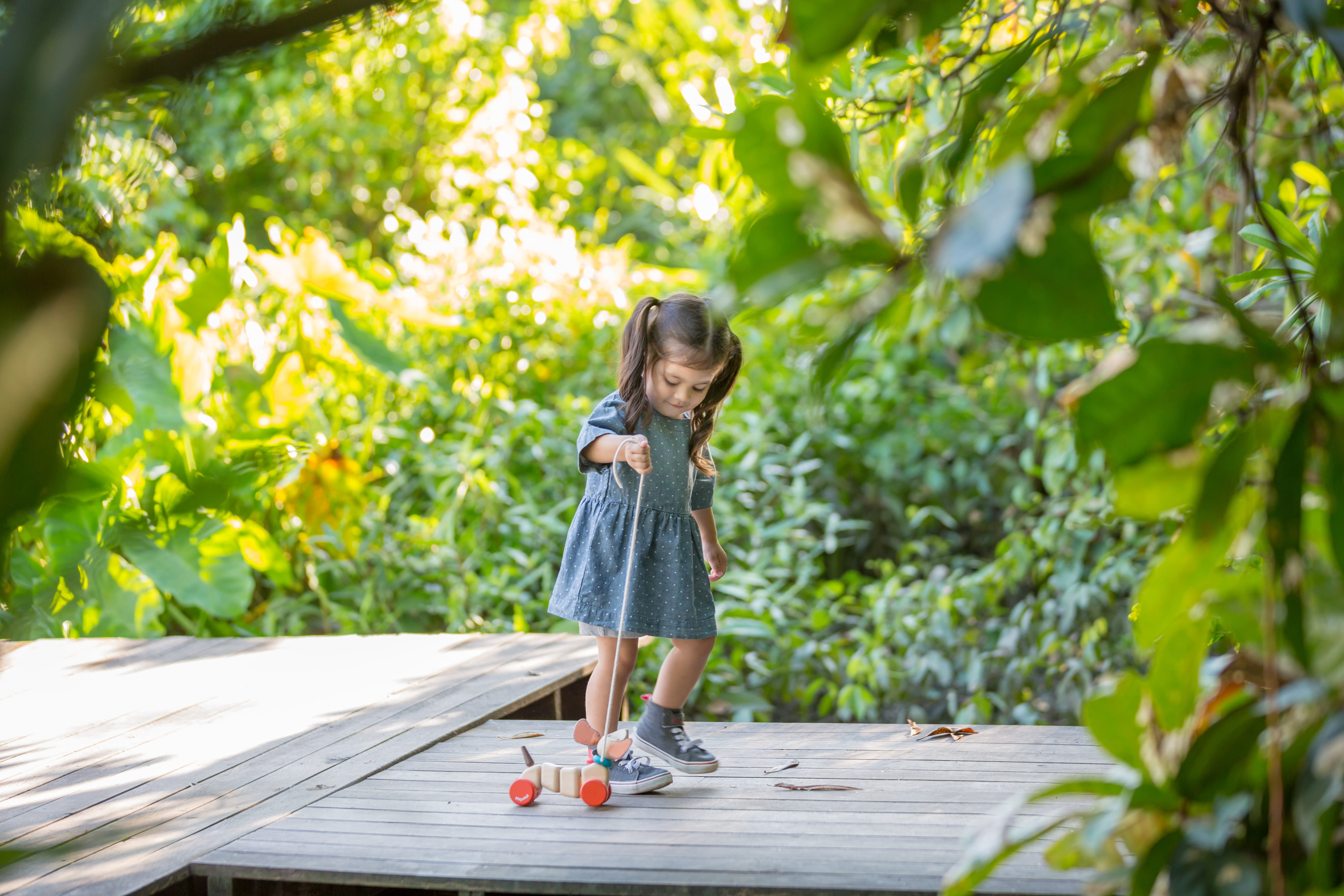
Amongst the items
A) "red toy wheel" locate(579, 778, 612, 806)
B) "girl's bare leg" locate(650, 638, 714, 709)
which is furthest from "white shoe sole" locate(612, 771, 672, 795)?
"girl's bare leg" locate(650, 638, 714, 709)

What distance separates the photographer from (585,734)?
7.33ft

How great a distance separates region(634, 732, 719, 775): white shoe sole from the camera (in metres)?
2.23

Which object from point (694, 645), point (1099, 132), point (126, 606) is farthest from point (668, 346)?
point (126, 606)

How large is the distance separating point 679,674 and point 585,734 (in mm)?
251

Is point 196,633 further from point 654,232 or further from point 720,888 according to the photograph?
point 654,232

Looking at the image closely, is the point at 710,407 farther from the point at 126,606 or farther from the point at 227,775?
the point at 126,606

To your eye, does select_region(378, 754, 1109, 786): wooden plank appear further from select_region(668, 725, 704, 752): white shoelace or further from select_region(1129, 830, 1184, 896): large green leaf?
select_region(1129, 830, 1184, 896): large green leaf

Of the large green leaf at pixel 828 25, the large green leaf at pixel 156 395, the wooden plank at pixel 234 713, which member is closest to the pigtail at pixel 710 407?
the wooden plank at pixel 234 713

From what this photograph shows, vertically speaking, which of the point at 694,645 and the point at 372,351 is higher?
the point at 372,351

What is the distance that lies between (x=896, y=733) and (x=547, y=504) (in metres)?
2.19

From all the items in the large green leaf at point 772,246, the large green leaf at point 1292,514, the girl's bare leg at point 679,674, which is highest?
the large green leaf at point 772,246

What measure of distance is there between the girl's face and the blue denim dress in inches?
1.4

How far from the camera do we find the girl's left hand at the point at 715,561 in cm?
253

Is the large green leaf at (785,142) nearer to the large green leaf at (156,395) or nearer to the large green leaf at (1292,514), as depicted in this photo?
the large green leaf at (1292,514)
